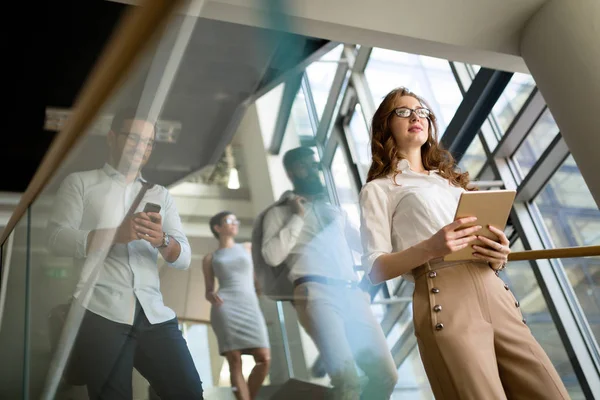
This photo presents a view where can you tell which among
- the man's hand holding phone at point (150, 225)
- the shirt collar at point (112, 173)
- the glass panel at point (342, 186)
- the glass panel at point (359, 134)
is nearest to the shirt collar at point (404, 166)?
the glass panel at point (342, 186)

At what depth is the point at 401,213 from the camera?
6.45ft

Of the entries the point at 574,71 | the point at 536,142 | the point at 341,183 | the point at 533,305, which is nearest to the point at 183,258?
the point at 341,183

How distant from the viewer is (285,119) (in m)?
1.52

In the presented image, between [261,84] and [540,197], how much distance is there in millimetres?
3341

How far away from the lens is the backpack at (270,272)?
57.0 inches

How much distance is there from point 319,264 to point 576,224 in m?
2.78

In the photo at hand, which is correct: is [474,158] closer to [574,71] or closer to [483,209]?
[574,71]

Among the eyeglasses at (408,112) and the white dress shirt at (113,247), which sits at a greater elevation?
the eyeglasses at (408,112)

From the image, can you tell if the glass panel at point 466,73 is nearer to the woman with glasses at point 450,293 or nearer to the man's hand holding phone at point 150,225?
the woman with glasses at point 450,293

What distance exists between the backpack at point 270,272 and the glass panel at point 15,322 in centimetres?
96

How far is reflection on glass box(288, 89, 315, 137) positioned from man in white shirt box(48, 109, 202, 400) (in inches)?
17.7

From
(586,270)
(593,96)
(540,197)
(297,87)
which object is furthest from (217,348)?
(540,197)

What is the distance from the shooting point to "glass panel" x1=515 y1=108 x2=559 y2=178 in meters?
3.97

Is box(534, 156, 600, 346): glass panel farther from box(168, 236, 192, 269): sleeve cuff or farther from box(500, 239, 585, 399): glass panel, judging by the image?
box(168, 236, 192, 269): sleeve cuff
